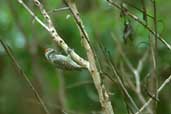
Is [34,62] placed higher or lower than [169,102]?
higher

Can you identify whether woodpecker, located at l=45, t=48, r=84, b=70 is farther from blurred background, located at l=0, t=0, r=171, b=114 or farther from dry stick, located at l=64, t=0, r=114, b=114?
blurred background, located at l=0, t=0, r=171, b=114

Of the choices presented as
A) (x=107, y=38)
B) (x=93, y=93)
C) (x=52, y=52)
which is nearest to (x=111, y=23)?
(x=107, y=38)

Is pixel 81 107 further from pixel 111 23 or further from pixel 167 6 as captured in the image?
pixel 167 6

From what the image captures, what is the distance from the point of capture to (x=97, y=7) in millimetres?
→ 3176

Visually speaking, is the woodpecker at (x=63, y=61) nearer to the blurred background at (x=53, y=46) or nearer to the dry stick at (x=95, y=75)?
the dry stick at (x=95, y=75)

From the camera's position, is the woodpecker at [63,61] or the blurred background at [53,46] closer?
the woodpecker at [63,61]

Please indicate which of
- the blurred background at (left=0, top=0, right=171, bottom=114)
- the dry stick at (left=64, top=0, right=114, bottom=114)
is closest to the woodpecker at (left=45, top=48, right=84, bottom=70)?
the dry stick at (left=64, top=0, right=114, bottom=114)

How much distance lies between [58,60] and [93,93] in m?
1.76

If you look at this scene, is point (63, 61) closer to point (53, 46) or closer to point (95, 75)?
point (95, 75)

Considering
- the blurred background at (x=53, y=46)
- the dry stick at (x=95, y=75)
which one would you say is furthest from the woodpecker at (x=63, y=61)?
the blurred background at (x=53, y=46)

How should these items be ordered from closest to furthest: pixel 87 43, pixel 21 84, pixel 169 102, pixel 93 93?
pixel 87 43
pixel 169 102
pixel 93 93
pixel 21 84

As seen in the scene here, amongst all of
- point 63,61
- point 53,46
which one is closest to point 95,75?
point 63,61

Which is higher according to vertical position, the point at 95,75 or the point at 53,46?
the point at 53,46

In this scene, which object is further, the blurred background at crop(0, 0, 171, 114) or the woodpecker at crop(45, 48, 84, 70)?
the blurred background at crop(0, 0, 171, 114)
